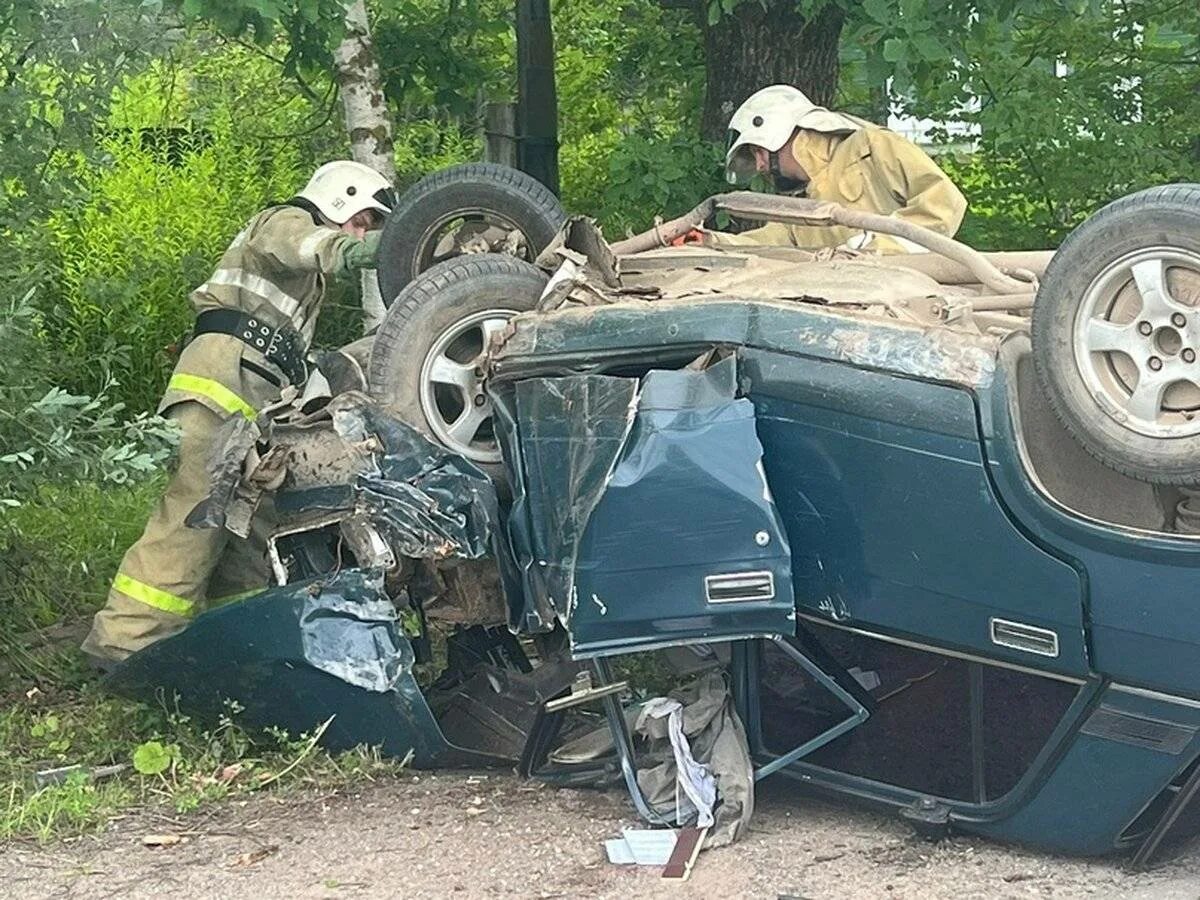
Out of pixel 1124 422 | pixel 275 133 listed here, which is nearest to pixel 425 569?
pixel 1124 422

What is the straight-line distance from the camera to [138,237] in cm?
961

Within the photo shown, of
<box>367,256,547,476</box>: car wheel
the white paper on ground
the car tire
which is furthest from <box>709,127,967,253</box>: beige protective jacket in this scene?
the white paper on ground

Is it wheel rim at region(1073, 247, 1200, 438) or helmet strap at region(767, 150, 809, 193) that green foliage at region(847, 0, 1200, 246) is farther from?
wheel rim at region(1073, 247, 1200, 438)

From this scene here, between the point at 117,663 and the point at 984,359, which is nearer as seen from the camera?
the point at 984,359

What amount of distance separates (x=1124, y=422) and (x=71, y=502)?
16.3 feet

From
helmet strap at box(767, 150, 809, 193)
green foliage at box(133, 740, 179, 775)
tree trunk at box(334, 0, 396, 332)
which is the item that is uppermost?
tree trunk at box(334, 0, 396, 332)

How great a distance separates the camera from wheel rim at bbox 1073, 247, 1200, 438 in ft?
11.3

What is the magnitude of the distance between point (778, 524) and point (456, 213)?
1.84 metres

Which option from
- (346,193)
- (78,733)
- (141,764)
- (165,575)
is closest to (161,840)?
(141,764)

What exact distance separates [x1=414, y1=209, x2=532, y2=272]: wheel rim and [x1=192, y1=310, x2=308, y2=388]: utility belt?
1060 millimetres

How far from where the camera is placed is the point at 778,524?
3887mm

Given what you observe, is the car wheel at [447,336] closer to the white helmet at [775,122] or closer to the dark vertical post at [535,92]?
the white helmet at [775,122]

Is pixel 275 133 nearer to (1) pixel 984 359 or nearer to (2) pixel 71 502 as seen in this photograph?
(2) pixel 71 502

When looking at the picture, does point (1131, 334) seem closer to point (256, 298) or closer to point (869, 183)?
point (869, 183)
